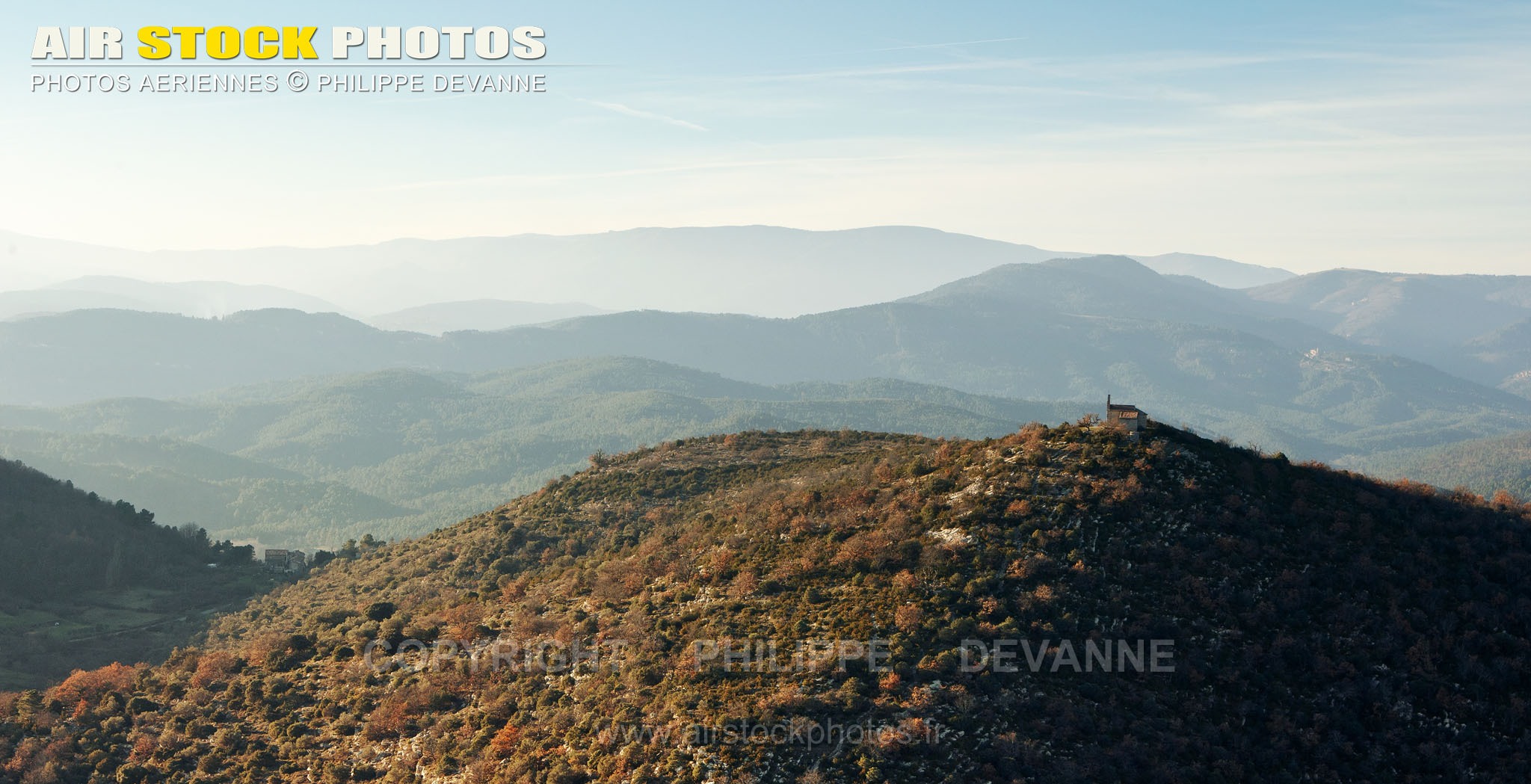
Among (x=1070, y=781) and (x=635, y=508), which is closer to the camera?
(x=1070, y=781)

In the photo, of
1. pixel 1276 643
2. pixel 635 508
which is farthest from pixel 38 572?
pixel 1276 643

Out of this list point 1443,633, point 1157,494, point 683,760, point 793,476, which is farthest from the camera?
point 793,476

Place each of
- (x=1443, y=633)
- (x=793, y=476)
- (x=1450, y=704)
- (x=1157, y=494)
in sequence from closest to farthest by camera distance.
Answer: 1. (x=1450, y=704)
2. (x=1443, y=633)
3. (x=1157, y=494)
4. (x=793, y=476)

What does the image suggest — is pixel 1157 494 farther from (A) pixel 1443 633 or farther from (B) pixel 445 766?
(B) pixel 445 766

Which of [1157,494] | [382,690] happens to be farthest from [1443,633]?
[382,690]

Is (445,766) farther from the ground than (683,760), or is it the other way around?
(683,760)

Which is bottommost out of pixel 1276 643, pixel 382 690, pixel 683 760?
pixel 382 690
